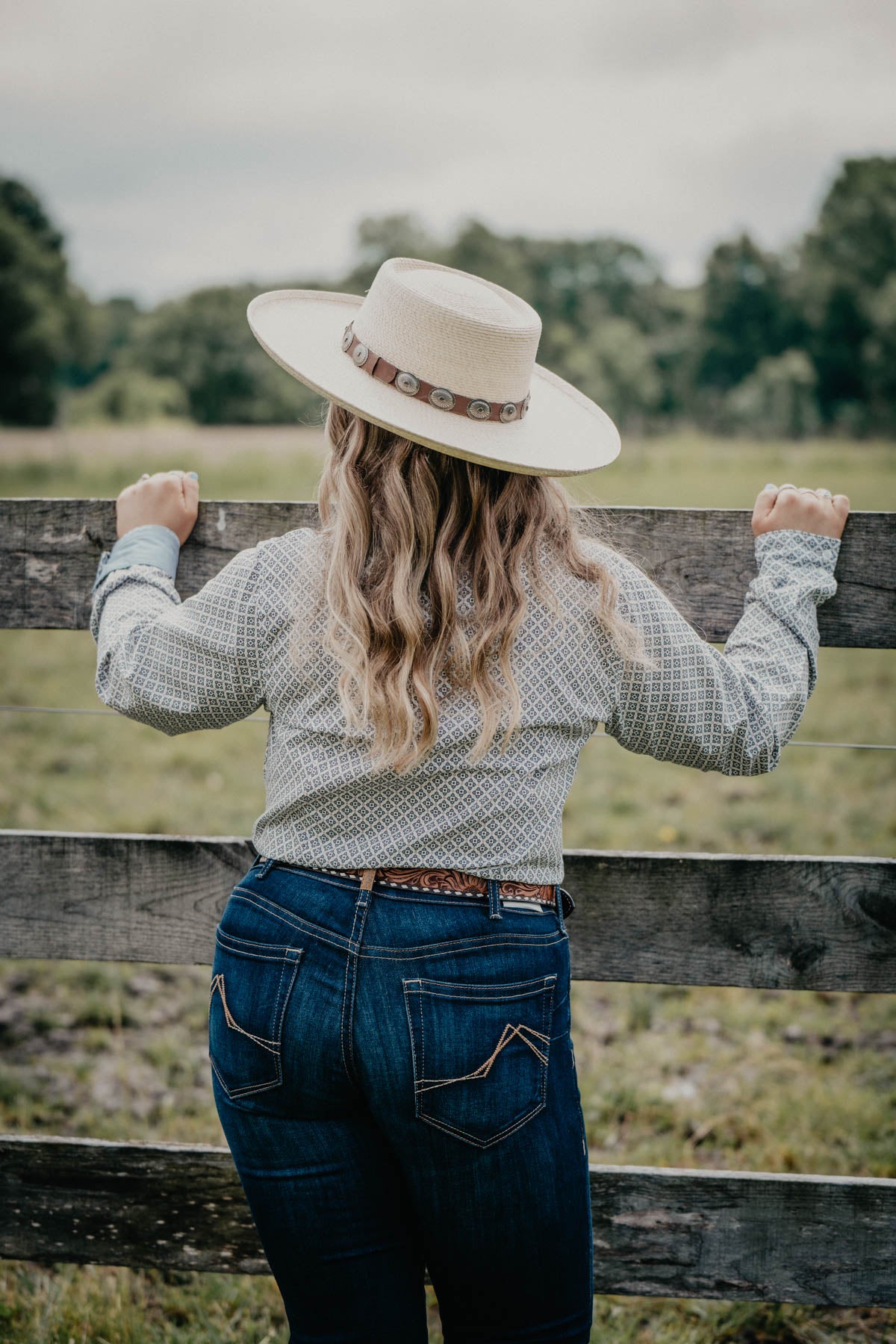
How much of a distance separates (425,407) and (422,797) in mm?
603

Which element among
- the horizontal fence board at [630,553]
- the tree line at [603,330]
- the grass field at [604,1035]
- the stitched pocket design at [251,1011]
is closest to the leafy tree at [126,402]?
the tree line at [603,330]

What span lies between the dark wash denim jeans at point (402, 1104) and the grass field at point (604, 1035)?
80 centimetres

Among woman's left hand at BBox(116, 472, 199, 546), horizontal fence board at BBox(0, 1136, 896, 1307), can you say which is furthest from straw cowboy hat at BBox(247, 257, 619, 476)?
horizontal fence board at BBox(0, 1136, 896, 1307)

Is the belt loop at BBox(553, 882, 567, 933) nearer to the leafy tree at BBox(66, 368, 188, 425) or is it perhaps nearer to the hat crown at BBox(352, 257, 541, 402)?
the hat crown at BBox(352, 257, 541, 402)

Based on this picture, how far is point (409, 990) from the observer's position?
1.46m

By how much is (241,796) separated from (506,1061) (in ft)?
16.5

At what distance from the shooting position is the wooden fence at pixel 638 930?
2.19 metres

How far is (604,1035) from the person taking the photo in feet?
13.2

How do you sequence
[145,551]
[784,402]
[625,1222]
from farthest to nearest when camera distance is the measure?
[784,402], [625,1222], [145,551]

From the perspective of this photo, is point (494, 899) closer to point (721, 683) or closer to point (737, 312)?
point (721, 683)

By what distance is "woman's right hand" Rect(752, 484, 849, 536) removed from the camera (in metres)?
1.97

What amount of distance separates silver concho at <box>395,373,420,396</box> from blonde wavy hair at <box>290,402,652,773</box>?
0.24ft

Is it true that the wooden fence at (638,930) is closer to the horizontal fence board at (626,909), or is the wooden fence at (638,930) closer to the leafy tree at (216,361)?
the horizontal fence board at (626,909)

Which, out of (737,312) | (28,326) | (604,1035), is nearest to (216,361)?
(28,326)
